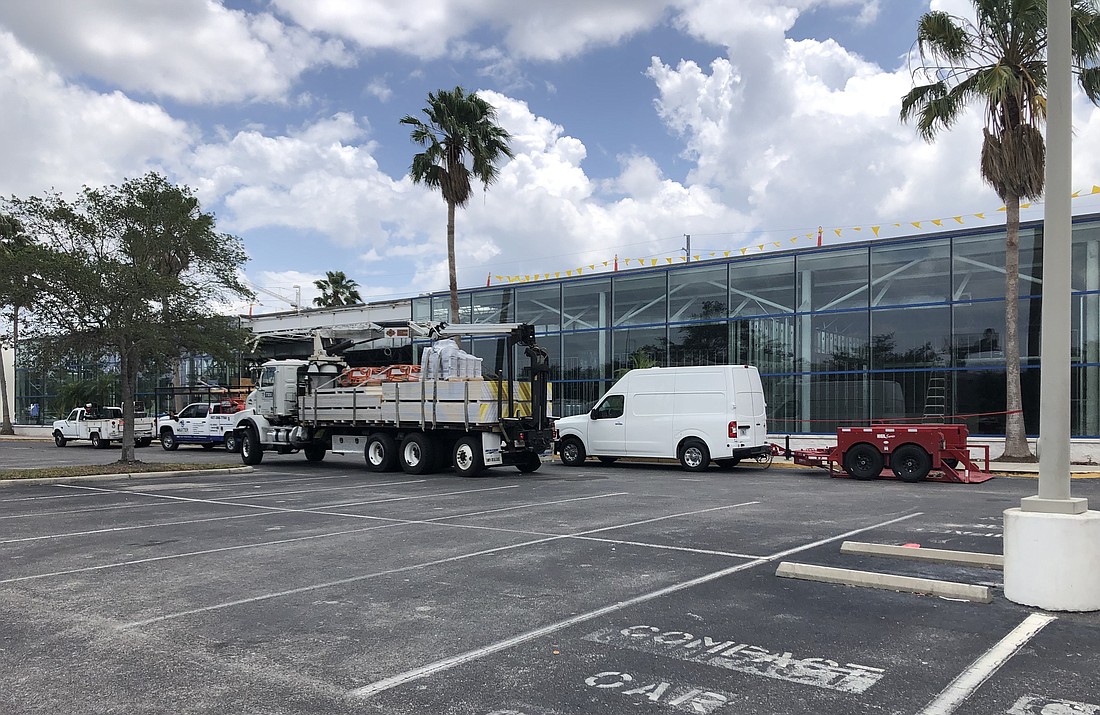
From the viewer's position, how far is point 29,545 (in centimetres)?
965

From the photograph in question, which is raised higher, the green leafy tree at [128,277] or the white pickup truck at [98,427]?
the green leafy tree at [128,277]

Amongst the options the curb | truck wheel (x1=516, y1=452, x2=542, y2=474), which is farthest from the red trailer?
the curb

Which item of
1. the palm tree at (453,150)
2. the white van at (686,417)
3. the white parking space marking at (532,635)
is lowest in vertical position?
the white parking space marking at (532,635)

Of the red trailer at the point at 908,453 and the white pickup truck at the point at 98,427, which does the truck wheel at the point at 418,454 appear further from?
the white pickup truck at the point at 98,427

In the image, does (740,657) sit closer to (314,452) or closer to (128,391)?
(128,391)

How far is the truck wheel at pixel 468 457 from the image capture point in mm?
18891

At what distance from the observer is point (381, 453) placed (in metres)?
20.8

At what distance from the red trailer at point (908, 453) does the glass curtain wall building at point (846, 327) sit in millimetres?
5837

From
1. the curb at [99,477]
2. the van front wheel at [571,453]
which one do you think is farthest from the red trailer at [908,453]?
the curb at [99,477]

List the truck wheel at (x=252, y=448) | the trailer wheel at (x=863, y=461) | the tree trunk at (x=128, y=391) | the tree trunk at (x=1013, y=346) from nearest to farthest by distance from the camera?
the trailer wheel at (x=863, y=461) < the tree trunk at (x=128, y=391) < the tree trunk at (x=1013, y=346) < the truck wheel at (x=252, y=448)

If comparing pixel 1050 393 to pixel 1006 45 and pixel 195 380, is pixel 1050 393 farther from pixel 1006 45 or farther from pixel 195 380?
pixel 195 380

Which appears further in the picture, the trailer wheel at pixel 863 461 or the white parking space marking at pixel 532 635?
the trailer wheel at pixel 863 461

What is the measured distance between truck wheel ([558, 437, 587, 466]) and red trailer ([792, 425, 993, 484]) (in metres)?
6.88

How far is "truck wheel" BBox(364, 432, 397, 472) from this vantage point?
20578mm
